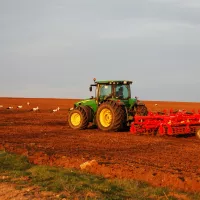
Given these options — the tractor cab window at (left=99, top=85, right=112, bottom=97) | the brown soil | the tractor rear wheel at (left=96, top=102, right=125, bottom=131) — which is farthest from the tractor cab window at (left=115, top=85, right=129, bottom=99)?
the brown soil

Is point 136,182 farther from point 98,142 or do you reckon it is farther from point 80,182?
point 98,142

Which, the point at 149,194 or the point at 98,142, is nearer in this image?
the point at 149,194

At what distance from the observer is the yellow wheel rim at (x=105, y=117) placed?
16281 millimetres

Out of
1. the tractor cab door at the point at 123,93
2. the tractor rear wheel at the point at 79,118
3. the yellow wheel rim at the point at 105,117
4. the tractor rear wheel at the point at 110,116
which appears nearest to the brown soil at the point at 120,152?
the tractor rear wheel at the point at 110,116

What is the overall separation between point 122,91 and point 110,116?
141 centimetres

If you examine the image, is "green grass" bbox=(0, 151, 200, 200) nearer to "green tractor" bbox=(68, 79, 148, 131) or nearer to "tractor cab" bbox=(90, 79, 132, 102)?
"green tractor" bbox=(68, 79, 148, 131)

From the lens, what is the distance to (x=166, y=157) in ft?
34.9

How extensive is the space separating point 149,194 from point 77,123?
36.3 feet

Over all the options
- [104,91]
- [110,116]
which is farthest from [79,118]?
[110,116]

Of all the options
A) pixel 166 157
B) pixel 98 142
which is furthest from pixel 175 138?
pixel 166 157

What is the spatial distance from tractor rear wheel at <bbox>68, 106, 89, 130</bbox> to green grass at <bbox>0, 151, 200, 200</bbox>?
26.9 ft

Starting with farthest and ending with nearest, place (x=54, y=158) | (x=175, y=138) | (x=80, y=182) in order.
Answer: (x=175, y=138) → (x=54, y=158) → (x=80, y=182)

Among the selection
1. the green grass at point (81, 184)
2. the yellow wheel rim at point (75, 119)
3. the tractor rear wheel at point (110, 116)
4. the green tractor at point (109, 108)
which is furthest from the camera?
the yellow wheel rim at point (75, 119)

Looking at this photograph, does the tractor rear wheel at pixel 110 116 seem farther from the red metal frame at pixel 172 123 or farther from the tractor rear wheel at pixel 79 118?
the tractor rear wheel at pixel 79 118
